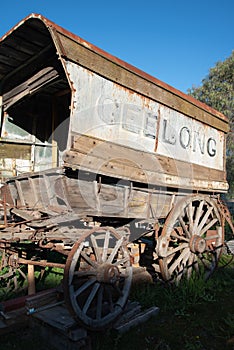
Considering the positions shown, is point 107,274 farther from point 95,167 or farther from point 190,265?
point 190,265

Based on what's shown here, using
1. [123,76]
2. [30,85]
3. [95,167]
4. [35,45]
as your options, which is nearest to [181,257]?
[95,167]

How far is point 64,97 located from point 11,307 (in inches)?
170

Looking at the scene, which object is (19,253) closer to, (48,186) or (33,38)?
(48,186)

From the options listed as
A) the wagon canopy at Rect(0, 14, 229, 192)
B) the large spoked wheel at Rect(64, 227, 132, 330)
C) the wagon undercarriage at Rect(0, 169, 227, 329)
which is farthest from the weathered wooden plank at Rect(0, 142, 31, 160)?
the large spoked wheel at Rect(64, 227, 132, 330)

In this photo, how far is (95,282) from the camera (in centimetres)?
351

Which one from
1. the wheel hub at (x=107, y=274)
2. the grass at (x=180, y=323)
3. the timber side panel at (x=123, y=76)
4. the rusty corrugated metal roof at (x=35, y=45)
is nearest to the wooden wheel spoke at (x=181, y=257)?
the grass at (x=180, y=323)

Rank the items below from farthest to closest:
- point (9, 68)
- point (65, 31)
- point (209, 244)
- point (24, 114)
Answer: point (209, 244)
point (24, 114)
point (9, 68)
point (65, 31)

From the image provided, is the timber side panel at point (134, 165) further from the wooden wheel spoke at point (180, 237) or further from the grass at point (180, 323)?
the grass at point (180, 323)

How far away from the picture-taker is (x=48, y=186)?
4.16 meters

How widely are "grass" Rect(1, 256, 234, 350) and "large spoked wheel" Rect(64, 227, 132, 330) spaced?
1.08ft

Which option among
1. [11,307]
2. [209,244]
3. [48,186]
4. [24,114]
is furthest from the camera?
[209,244]

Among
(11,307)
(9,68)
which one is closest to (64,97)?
(9,68)

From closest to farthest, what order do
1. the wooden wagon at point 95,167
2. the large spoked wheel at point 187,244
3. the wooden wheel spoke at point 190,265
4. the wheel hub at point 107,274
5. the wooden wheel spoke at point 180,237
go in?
the wheel hub at point 107,274 → the wooden wagon at point 95,167 → the large spoked wheel at point 187,244 → the wooden wheel spoke at point 180,237 → the wooden wheel spoke at point 190,265

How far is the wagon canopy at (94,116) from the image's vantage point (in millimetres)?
3803
